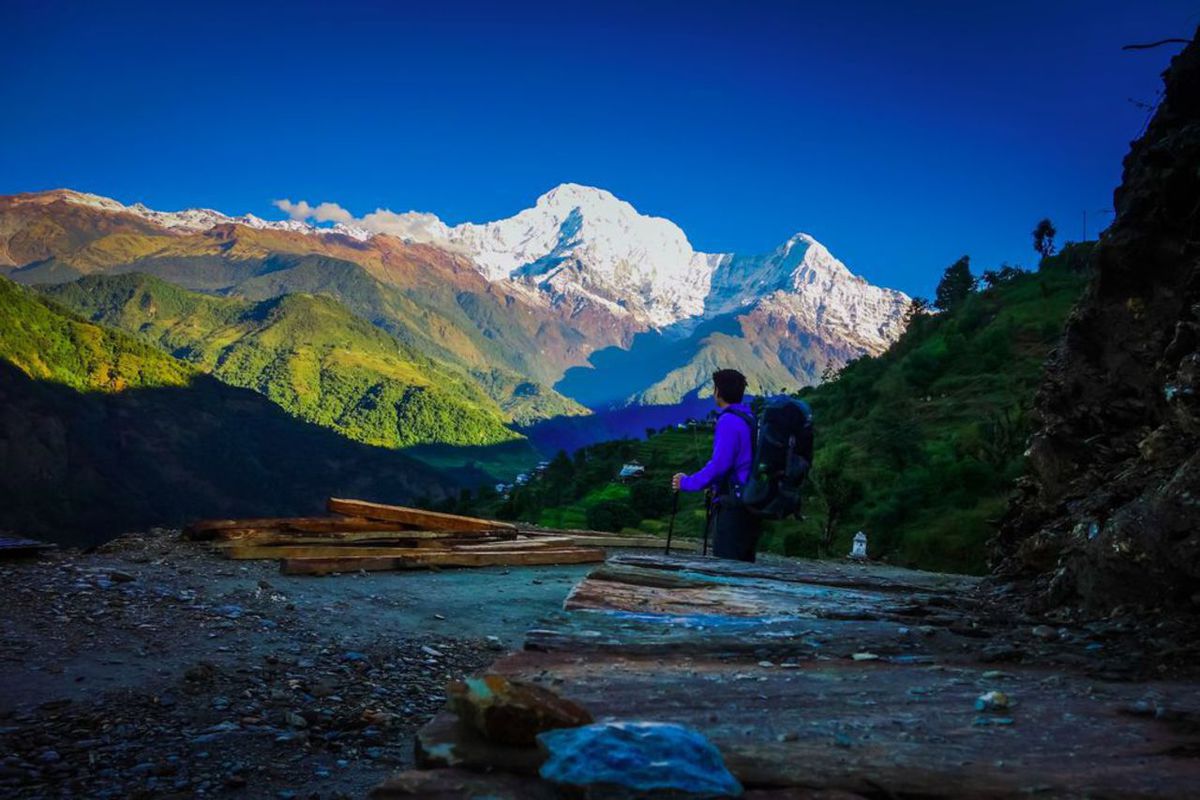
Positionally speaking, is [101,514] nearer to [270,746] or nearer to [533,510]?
[533,510]

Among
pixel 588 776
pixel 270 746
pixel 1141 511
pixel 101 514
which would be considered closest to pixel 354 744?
pixel 270 746

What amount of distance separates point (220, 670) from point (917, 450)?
190ft

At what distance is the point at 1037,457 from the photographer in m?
7.84

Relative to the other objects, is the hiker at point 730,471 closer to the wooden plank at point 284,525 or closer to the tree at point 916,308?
the wooden plank at point 284,525

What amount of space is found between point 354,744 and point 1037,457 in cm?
680

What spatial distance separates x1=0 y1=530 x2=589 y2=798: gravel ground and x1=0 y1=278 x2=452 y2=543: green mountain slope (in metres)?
110

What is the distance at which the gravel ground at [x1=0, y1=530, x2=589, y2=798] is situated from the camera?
464 cm

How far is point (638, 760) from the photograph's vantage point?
5.56ft

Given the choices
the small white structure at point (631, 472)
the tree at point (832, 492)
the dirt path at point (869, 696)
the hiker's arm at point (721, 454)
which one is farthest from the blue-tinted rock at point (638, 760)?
the small white structure at point (631, 472)

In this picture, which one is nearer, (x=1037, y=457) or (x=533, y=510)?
(x=1037, y=457)

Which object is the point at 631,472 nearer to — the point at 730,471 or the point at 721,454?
the point at 730,471

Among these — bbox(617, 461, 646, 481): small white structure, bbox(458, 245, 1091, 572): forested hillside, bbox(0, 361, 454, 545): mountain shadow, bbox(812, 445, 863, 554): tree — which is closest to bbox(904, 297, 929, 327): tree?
bbox(458, 245, 1091, 572): forested hillside

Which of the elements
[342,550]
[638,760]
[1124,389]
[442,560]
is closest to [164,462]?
[342,550]

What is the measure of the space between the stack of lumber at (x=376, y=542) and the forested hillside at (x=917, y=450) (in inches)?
437
